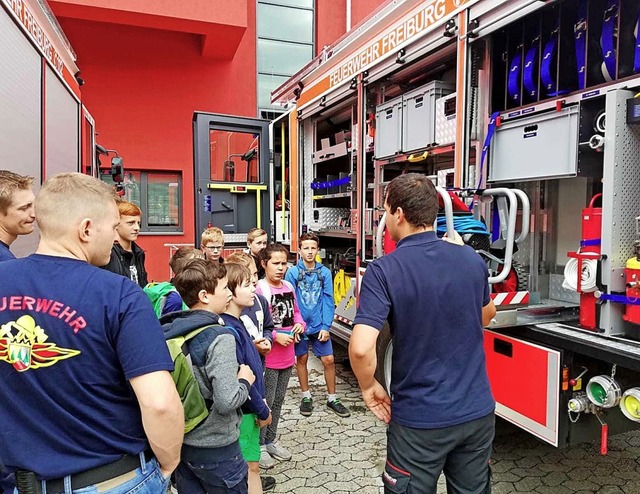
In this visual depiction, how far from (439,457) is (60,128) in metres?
4.14

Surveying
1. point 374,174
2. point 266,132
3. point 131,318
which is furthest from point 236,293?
point 266,132

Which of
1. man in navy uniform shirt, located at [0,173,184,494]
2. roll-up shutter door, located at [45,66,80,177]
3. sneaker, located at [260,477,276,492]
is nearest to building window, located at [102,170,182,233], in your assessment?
roll-up shutter door, located at [45,66,80,177]

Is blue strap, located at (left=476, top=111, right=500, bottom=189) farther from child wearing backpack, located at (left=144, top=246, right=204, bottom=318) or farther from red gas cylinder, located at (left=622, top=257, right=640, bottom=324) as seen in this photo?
child wearing backpack, located at (left=144, top=246, right=204, bottom=318)

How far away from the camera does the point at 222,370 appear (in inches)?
67.5

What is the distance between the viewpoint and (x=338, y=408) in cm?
383

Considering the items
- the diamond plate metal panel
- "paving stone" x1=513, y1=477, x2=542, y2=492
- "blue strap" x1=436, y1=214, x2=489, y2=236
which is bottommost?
"paving stone" x1=513, y1=477, x2=542, y2=492

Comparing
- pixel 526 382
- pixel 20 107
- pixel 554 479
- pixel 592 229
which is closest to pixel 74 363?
pixel 526 382

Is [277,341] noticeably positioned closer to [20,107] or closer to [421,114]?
Result: [421,114]

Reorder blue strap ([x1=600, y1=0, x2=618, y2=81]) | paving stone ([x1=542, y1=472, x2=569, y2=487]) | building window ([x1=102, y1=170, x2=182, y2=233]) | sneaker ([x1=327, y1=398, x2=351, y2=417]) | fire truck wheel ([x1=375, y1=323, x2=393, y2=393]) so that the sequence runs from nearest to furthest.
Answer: blue strap ([x1=600, y1=0, x2=618, y2=81])
paving stone ([x1=542, y1=472, x2=569, y2=487])
fire truck wheel ([x1=375, y1=323, x2=393, y2=393])
sneaker ([x1=327, y1=398, x2=351, y2=417])
building window ([x1=102, y1=170, x2=182, y2=233])

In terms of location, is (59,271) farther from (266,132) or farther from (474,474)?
(266,132)

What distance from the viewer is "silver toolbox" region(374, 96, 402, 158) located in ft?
13.1

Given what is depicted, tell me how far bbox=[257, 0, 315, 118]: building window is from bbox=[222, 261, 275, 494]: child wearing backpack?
8087 mm

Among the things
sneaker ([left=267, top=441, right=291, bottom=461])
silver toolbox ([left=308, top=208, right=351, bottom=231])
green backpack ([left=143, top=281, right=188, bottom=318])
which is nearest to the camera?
green backpack ([left=143, top=281, right=188, bottom=318])

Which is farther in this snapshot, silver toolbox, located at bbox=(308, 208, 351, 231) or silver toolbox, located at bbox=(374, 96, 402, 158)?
silver toolbox, located at bbox=(308, 208, 351, 231)
